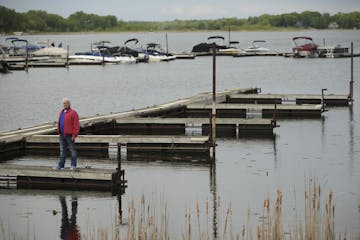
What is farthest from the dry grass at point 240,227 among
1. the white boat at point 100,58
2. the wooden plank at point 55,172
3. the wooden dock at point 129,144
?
the white boat at point 100,58

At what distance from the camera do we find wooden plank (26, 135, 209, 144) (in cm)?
3378

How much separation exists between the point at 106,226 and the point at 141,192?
15.5 feet

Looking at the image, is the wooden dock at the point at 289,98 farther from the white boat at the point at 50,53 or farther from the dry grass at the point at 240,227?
the white boat at the point at 50,53

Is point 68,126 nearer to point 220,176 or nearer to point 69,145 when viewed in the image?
point 69,145

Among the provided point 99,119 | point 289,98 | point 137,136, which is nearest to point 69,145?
point 137,136

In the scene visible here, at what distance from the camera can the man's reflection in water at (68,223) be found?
22859 mm

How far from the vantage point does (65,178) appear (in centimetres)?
2772

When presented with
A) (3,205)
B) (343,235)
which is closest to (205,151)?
(3,205)

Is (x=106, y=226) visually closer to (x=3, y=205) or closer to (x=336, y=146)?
(x=3, y=205)

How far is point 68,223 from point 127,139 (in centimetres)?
1036

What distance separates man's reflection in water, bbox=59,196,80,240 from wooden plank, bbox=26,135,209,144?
7.55m

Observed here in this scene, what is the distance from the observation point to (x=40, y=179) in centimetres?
2803


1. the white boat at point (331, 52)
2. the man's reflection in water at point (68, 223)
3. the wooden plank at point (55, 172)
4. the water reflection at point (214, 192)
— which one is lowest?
the man's reflection in water at point (68, 223)

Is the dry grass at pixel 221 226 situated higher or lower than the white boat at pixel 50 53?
lower
